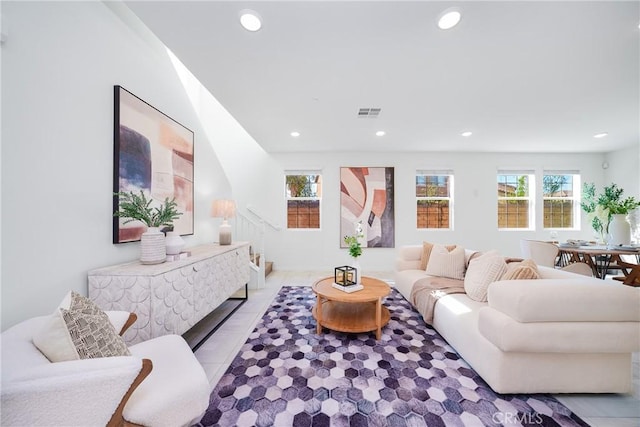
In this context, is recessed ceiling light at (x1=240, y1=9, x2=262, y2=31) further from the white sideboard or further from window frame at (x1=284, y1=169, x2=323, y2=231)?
window frame at (x1=284, y1=169, x2=323, y2=231)

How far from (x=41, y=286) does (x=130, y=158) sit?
42.3 inches

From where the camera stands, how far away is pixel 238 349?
204 cm

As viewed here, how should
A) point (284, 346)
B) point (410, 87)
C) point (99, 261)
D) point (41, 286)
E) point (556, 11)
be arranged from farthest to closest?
point (410, 87) → point (284, 346) → point (99, 261) → point (556, 11) → point (41, 286)

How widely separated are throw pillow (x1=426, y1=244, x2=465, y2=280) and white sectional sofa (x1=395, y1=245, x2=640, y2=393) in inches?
50.8

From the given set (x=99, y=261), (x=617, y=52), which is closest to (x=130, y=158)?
(x=99, y=261)

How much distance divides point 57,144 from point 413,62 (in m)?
2.72

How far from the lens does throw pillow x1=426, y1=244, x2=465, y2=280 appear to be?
111 inches

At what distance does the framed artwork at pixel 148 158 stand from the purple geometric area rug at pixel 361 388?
153 cm

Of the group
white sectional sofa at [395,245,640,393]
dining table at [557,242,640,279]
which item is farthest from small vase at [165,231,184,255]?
dining table at [557,242,640,279]

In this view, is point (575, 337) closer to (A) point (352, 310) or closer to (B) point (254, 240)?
(A) point (352, 310)

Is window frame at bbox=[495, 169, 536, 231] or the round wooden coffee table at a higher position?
window frame at bbox=[495, 169, 536, 231]

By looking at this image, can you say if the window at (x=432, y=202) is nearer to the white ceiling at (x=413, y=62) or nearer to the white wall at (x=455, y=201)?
the white wall at (x=455, y=201)

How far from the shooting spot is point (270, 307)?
116 inches

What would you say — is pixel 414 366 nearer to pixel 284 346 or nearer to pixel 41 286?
pixel 284 346
